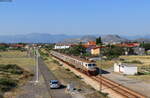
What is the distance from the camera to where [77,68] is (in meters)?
59.2

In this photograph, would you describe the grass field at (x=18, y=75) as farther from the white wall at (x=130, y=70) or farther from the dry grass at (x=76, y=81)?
the white wall at (x=130, y=70)

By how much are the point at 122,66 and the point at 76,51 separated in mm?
74296

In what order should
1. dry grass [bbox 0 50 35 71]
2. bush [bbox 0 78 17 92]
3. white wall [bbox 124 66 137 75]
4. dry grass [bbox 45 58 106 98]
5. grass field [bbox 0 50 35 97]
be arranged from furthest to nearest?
1. dry grass [bbox 0 50 35 71]
2. white wall [bbox 124 66 137 75]
3. grass field [bbox 0 50 35 97]
4. bush [bbox 0 78 17 92]
5. dry grass [bbox 45 58 106 98]

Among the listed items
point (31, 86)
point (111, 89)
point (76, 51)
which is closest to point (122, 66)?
point (111, 89)

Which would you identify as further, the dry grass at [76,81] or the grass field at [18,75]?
the grass field at [18,75]

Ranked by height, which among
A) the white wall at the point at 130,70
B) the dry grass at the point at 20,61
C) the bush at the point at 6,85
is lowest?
the dry grass at the point at 20,61

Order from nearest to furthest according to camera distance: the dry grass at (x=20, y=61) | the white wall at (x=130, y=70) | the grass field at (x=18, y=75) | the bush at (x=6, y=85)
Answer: the bush at (x=6, y=85)
the grass field at (x=18, y=75)
the white wall at (x=130, y=70)
the dry grass at (x=20, y=61)

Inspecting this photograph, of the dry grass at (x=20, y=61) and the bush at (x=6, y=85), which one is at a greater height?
the bush at (x=6, y=85)

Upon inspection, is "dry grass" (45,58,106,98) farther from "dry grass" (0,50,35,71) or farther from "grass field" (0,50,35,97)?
"dry grass" (0,50,35,71)

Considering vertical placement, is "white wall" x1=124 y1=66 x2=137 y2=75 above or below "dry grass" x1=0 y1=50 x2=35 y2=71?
above

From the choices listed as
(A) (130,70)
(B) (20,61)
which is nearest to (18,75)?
(A) (130,70)

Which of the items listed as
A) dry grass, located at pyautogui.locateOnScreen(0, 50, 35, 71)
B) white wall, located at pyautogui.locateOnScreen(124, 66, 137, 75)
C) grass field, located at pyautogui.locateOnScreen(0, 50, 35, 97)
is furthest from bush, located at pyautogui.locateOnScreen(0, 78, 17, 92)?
dry grass, located at pyautogui.locateOnScreen(0, 50, 35, 71)

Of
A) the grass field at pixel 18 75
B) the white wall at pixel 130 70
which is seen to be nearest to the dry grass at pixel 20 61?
the grass field at pixel 18 75

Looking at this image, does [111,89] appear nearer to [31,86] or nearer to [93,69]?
[31,86]
